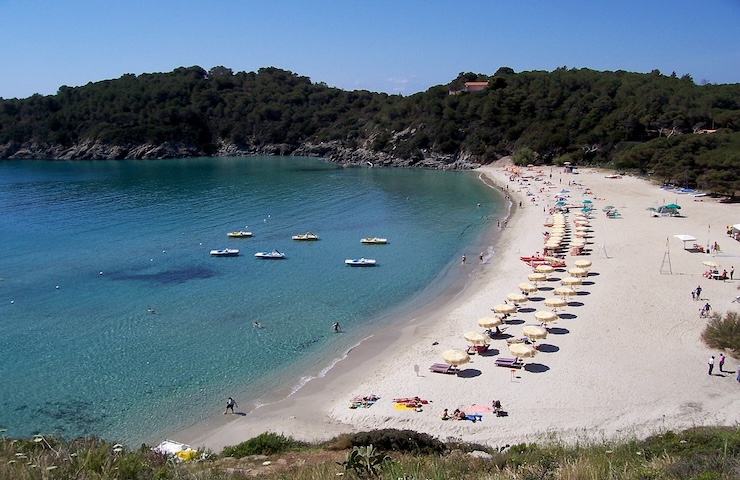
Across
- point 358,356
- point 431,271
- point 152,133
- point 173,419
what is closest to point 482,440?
point 358,356

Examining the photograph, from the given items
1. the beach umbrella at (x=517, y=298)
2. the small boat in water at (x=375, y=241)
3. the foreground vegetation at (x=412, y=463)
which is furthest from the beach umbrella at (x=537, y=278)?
the foreground vegetation at (x=412, y=463)

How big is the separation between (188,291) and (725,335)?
1013 inches

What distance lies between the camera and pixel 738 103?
85.6m

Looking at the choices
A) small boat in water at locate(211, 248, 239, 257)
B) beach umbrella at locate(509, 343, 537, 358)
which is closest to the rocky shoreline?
small boat in water at locate(211, 248, 239, 257)

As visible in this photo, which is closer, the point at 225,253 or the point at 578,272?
the point at 578,272

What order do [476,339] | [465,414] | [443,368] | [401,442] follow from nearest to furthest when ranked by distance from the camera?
[401,442] < [465,414] < [443,368] < [476,339]

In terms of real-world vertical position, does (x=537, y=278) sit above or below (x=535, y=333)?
above

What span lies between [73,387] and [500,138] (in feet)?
288

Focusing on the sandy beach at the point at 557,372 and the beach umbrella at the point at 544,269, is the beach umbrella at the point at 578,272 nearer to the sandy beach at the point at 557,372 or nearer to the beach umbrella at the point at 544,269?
the sandy beach at the point at 557,372

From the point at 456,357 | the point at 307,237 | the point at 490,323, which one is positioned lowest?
the point at 456,357

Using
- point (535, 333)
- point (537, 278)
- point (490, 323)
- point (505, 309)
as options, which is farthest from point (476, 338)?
point (537, 278)

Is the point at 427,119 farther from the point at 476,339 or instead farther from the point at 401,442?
the point at 401,442

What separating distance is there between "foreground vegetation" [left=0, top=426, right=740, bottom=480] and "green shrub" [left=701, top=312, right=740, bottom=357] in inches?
407

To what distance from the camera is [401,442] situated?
12883 mm
